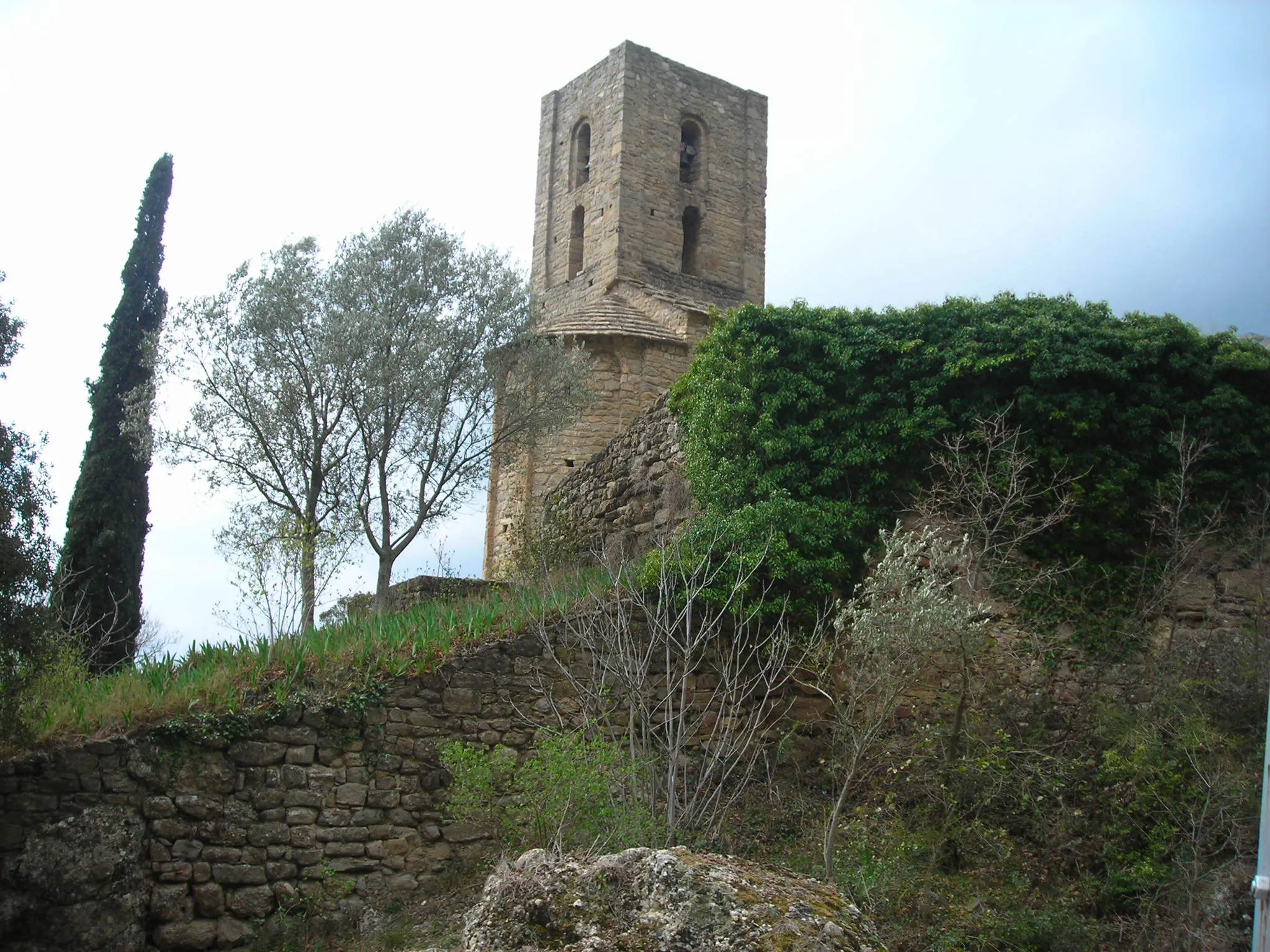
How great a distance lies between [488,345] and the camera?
1691cm

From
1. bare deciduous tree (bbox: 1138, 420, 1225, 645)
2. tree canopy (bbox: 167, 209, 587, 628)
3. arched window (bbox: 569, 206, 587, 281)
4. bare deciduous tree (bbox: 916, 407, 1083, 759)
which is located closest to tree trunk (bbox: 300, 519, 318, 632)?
tree canopy (bbox: 167, 209, 587, 628)

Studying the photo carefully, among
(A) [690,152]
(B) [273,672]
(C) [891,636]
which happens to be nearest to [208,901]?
(B) [273,672]

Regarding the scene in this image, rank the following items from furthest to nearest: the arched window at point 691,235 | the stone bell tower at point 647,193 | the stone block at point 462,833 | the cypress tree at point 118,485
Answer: the arched window at point 691,235 < the stone bell tower at point 647,193 < the cypress tree at point 118,485 < the stone block at point 462,833

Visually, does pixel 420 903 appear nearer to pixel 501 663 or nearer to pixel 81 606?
pixel 501 663

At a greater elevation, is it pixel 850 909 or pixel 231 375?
pixel 231 375

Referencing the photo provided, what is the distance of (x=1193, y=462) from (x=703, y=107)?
18.3m

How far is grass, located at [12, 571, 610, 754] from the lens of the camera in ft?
29.2

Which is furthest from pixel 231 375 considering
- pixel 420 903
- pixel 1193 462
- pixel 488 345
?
pixel 1193 462

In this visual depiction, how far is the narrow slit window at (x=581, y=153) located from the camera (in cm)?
Result: 2759

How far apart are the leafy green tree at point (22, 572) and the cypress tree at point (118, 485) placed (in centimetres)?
651

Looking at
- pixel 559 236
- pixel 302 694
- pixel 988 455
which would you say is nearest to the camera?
pixel 302 694

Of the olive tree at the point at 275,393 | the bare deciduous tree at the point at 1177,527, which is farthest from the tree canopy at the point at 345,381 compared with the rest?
the bare deciduous tree at the point at 1177,527

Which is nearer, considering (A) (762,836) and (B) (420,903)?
(B) (420,903)

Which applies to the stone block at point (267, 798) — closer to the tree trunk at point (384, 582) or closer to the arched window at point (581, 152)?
the tree trunk at point (384, 582)
